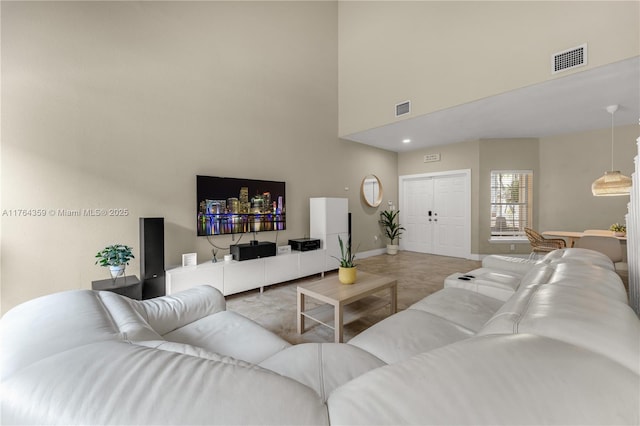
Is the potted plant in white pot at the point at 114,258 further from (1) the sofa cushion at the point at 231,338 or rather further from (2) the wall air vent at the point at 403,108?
(2) the wall air vent at the point at 403,108

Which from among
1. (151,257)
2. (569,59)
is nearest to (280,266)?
(151,257)

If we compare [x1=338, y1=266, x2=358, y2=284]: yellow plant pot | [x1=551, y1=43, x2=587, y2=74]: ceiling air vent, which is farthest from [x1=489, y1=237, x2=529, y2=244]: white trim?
[x1=338, y1=266, x2=358, y2=284]: yellow plant pot

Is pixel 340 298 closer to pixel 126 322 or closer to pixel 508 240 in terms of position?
pixel 126 322

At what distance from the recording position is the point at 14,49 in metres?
2.46

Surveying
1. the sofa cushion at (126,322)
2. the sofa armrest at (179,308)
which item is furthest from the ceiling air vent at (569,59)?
the sofa cushion at (126,322)

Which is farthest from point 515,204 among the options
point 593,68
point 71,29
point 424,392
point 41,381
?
point 71,29

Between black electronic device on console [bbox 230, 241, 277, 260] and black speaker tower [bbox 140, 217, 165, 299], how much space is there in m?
0.88

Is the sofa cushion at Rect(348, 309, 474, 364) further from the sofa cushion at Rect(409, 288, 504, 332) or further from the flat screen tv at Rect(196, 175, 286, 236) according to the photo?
the flat screen tv at Rect(196, 175, 286, 236)

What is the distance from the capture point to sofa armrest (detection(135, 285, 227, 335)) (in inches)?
58.1

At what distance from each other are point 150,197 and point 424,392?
11.9 ft

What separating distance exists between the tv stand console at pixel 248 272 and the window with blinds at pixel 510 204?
4.02 meters

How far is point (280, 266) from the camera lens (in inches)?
153

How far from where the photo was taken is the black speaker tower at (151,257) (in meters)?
2.79

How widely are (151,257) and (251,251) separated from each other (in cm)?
117
